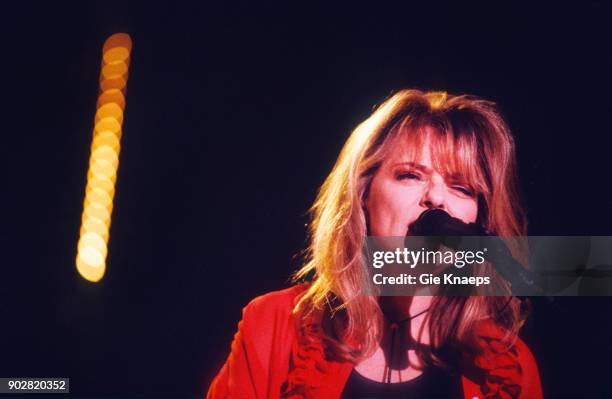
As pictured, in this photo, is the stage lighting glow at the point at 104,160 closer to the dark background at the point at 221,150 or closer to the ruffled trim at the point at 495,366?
the dark background at the point at 221,150

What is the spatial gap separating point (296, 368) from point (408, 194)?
64cm

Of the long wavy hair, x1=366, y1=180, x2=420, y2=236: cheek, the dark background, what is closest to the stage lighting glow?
the dark background

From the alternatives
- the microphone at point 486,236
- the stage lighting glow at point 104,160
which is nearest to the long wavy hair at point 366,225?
the microphone at point 486,236

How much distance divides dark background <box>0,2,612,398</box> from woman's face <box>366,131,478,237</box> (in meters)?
0.21

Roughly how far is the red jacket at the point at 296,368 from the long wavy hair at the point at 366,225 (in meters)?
0.05

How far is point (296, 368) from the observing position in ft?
5.81

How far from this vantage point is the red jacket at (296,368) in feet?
5.81

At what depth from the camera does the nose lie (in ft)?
5.90

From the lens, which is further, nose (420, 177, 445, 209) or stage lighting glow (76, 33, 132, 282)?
stage lighting glow (76, 33, 132, 282)

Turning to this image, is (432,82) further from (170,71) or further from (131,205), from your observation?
(131,205)

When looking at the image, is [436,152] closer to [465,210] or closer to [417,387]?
[465,210]

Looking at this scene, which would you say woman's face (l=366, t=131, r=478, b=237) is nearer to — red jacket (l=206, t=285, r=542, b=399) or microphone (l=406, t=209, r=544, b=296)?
microphone (l=406, t=209, r=544, b=296)

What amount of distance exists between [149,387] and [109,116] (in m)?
0.96

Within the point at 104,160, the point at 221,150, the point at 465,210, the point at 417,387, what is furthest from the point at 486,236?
the point at 104,160
